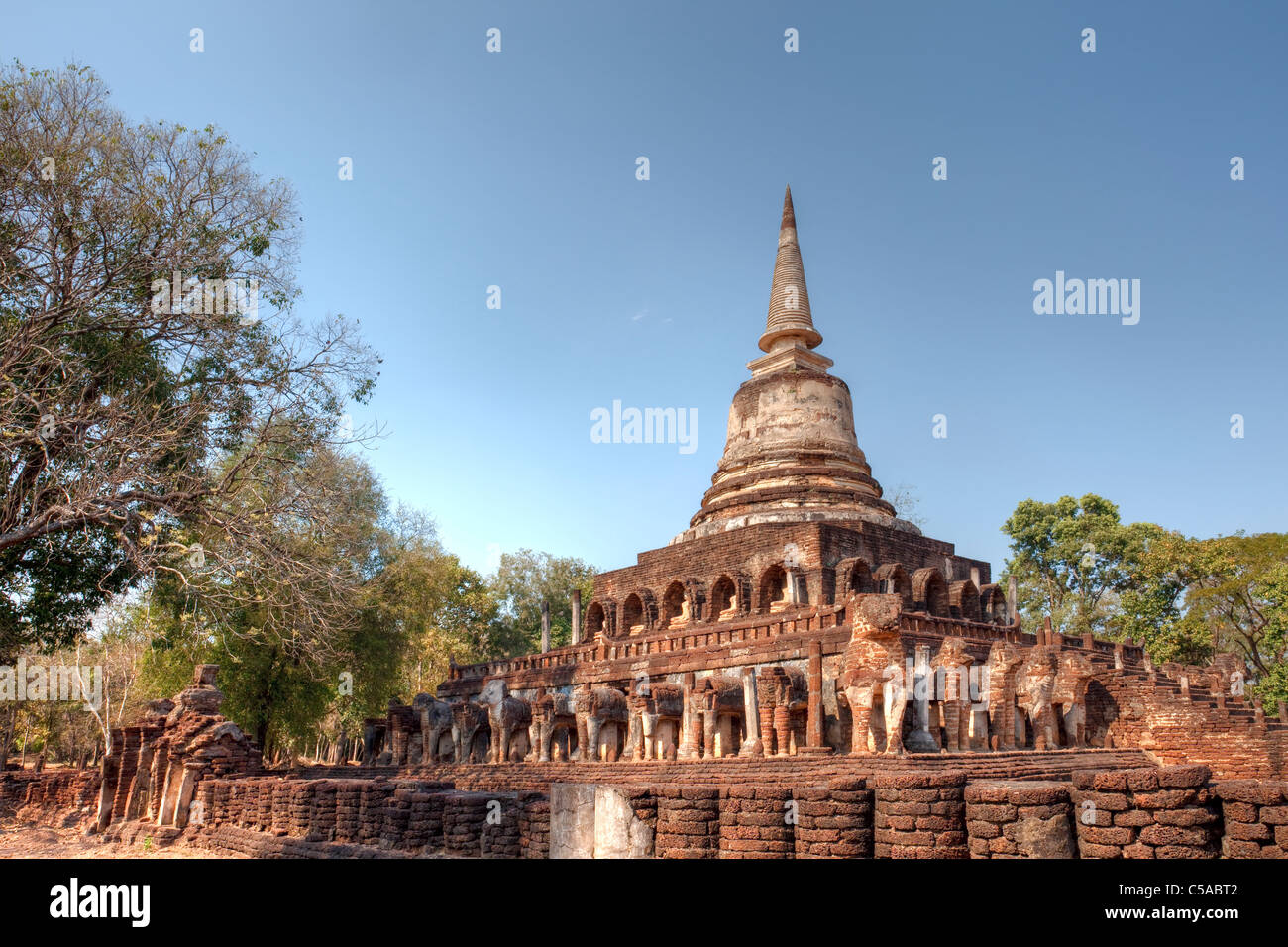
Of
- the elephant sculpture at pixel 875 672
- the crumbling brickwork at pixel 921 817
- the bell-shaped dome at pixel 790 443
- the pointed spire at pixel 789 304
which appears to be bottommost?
the crumbling brickwork at pixel 921 817

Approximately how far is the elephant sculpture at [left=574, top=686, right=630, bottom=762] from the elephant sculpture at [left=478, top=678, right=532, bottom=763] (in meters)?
2.37

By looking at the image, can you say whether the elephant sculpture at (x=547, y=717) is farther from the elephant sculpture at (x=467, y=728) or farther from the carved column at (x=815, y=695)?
the carved column at (x=815, y=695)

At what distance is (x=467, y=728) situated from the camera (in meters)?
21.6

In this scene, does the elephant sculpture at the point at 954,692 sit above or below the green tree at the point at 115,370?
below

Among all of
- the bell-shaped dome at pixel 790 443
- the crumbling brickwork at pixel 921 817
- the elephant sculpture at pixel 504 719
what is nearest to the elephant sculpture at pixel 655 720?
the elephant sculpture at pixel 504 719

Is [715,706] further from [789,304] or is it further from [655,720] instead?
[789,304]

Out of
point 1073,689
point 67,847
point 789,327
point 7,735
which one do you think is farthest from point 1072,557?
point 7,735

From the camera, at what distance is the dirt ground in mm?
14914

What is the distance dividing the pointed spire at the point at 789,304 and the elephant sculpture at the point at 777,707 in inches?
605

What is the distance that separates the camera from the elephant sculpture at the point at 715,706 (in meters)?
16.8

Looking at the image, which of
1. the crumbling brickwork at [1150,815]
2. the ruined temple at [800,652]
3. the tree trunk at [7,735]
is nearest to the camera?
the crumbling brickwork at [1150,815]
